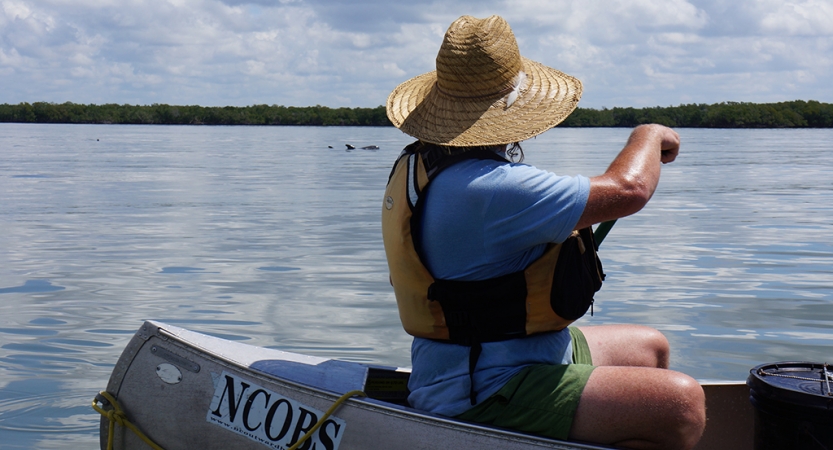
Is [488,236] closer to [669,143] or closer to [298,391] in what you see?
[669,143]

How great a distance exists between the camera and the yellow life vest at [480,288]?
2.40 metres

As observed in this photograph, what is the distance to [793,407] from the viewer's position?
2.42 m

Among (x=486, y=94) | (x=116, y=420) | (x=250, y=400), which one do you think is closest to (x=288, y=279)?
(x=116, y=420)

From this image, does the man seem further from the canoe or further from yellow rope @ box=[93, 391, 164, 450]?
yellow rope @ box=[93, 391, 164, 450]

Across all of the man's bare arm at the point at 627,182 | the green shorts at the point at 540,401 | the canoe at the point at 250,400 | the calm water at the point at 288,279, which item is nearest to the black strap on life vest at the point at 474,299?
the green shorts at the point at 540,401

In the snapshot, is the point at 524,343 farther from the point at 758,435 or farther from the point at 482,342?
the point at 758,435

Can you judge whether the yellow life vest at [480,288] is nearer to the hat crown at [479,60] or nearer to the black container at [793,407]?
the hat crown at [479,60]

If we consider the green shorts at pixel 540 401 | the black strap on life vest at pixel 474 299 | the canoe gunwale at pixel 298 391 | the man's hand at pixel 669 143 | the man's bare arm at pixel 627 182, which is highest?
the man's hand at pixel 669 143

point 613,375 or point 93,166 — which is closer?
point 613,375

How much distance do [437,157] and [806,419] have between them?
1244 mm

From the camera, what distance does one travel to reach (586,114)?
73.9 m

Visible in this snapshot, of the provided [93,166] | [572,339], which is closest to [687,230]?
[572,339]

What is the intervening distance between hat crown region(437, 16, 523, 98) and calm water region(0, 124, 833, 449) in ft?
9.32

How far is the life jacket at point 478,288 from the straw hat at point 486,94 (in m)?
0.07
